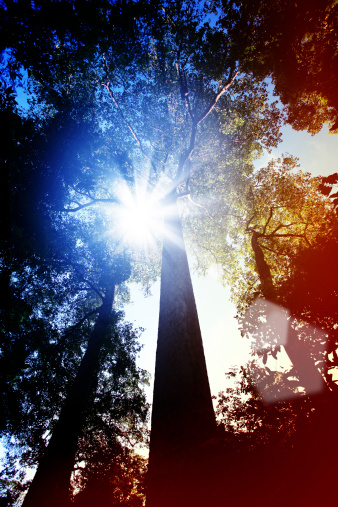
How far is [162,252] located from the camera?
7.11 m

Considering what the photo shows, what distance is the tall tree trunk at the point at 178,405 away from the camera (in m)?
2.72

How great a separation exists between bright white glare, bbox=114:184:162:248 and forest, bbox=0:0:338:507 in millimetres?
144

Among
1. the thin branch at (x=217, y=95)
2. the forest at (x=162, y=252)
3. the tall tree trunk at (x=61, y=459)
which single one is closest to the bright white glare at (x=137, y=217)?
the forest at (x=162, y=252)

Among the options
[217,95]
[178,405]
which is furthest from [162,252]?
[217,95]

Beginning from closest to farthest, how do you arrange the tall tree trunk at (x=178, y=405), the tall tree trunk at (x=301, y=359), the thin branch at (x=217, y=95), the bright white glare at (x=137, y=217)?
the tall tree trunk at (x=178, y=405) → the tall tree trunk at (x=301, y=359) → the thin branch at (x=217, y=95) → the bright white glare at (x=137, y=217)

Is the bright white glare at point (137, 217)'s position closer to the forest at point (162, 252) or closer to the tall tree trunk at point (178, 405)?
the forest at point (162, 252)

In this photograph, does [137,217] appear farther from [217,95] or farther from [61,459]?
[61,459]

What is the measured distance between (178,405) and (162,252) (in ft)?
14.7

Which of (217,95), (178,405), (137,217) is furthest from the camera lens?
(137,217)

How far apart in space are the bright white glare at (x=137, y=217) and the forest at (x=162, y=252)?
144mm

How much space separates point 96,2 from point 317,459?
511 inches

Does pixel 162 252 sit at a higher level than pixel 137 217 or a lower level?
lower

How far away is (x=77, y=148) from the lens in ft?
28.9

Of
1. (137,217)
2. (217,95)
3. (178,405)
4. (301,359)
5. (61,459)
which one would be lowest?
(178,405)
